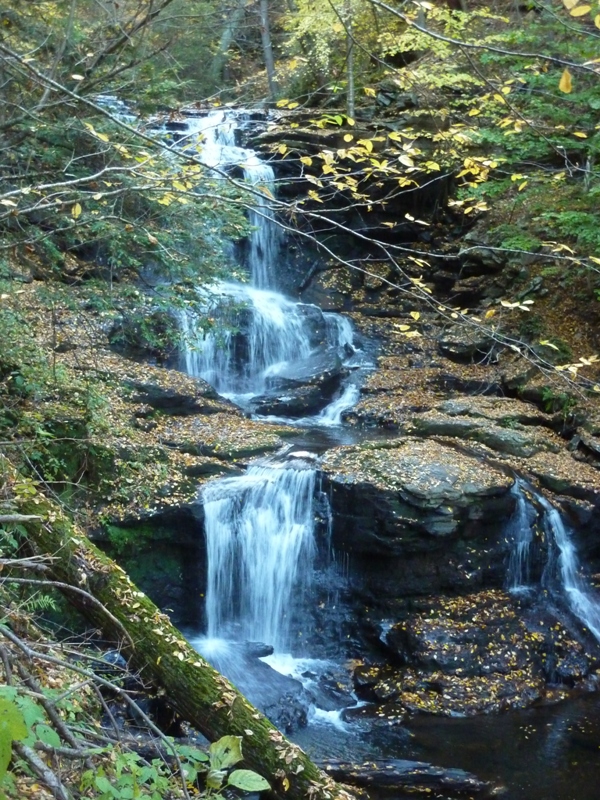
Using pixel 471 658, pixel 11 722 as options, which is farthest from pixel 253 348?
pixel 11 722

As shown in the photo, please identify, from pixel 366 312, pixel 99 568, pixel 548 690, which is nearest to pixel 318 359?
pixel 366 312

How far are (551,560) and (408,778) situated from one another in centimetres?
371

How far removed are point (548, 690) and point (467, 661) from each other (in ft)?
2.87

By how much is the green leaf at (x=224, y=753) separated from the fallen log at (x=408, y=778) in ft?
10.0

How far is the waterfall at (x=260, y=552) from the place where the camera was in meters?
8.30

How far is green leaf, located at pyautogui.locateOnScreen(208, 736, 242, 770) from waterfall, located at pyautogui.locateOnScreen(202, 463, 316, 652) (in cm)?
499

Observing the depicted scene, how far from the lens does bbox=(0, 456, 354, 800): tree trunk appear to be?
3.96 metres

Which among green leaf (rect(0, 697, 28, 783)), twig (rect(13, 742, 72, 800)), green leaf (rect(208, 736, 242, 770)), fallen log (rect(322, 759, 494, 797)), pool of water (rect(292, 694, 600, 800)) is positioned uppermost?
green leaf (rect(0, 697, 28, 783))

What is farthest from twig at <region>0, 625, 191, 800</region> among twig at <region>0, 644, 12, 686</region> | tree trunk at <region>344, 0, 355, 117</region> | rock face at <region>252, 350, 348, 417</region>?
rock face at <region>252, 350, 348, 417</region>

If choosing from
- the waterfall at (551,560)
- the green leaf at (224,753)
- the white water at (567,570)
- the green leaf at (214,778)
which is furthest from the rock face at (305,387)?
the green leaf at (214,778)

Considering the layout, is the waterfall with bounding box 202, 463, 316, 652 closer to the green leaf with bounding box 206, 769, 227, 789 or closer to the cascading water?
the cascading water

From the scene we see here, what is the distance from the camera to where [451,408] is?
10.9 metres

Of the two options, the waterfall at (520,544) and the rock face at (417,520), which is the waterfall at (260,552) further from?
the waterfall at (520,544)

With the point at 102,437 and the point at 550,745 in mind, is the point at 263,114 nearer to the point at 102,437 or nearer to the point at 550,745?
the point at 102,437
